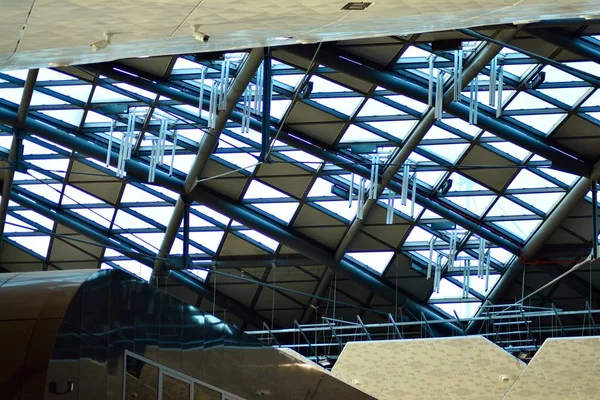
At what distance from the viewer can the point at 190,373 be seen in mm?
19281

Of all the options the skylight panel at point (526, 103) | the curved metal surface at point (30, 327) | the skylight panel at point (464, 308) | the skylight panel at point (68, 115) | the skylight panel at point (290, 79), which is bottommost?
the curved metal surface at point (30, 327)

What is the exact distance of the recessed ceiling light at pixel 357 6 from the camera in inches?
418

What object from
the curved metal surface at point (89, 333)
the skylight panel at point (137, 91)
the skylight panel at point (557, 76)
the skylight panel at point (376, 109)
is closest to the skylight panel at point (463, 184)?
the skylight panel at point (376, 109)

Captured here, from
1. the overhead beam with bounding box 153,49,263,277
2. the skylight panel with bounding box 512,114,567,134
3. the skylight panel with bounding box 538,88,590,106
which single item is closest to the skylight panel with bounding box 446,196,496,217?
the skylight panel with bounding box 512,114,567,134

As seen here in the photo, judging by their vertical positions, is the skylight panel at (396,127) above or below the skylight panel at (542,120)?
above

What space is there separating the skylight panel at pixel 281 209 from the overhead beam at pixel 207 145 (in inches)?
140

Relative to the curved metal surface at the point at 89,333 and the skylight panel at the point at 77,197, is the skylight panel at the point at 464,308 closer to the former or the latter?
the skylight panel at the point at 77,197

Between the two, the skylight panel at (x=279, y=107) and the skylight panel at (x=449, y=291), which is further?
the skylight panel at (x=449, y=291)

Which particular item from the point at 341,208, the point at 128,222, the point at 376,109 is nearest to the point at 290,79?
the point at 376,109

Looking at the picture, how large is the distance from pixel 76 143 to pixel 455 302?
18147mm

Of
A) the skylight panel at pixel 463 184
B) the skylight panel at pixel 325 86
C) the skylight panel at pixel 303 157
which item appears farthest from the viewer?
the skylight panel at pixel 463 184

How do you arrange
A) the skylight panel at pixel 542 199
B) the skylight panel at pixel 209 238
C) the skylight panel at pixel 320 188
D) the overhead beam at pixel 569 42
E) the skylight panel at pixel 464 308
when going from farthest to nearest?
1. the skylight panel at pixel 209 238
2. the skylight panel at pixel 464 308
3. the skylight panel at pixel 320 188
4. the skylight panel at pixel 542 199
5. the overhead beam at pixel 569 42

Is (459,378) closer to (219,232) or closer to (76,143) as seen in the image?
(219,232)

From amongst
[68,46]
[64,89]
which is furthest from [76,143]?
[68,46]
